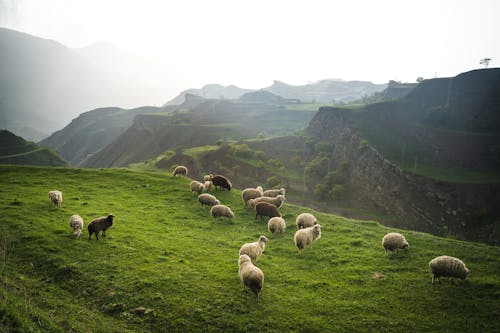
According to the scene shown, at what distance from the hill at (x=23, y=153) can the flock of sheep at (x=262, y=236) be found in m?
107

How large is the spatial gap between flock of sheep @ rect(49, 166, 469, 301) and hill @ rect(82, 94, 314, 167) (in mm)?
99014

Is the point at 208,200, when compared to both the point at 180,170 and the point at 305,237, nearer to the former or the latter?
the point at 305,237

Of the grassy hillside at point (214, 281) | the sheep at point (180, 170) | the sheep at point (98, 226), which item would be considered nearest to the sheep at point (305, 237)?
the grassy hillside at point (214, 281)

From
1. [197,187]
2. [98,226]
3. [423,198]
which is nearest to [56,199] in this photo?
[98,226]

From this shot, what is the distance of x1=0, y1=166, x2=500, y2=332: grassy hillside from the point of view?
10.4 metres

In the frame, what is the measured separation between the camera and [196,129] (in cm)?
14162

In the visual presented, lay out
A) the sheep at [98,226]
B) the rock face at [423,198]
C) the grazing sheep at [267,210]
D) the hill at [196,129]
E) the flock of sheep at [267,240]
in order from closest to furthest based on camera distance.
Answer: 1. the flock of sheep at [267,240]
2. the sheep at [98,226]
3. the grazing sheep at [267,210]
4. the rock face at [423,198]
5. the hill at [196,129]

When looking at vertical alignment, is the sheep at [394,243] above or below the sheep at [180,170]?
below

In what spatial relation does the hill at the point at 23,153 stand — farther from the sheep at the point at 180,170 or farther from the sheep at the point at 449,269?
the sheep at the point at 449,269

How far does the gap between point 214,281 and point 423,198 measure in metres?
54.5

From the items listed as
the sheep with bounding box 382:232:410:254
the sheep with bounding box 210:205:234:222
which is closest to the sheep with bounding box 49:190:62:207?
the sheep with bounding box 210:205:234:222

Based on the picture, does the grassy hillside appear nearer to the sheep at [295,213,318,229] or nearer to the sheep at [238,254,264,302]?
the sheep at [238,254,264,302]

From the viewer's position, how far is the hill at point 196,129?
13812 centimetres

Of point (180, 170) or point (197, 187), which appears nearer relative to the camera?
point (197, 187)
